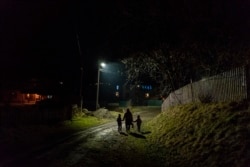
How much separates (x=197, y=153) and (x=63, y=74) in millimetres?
56328

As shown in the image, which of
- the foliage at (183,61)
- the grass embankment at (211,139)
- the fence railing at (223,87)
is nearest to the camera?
the grass embankment at (211,139)

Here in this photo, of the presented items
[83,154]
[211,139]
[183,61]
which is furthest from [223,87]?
[183,61]

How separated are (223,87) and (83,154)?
8869 mm

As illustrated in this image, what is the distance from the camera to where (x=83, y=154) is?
16.5 m

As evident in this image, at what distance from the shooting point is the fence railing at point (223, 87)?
16750 mm

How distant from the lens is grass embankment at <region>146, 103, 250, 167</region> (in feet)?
38.4

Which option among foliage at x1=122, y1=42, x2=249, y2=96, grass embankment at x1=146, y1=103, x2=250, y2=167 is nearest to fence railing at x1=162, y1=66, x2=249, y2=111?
grass embankment at x1=146, y1=103, x2=250, y2=167

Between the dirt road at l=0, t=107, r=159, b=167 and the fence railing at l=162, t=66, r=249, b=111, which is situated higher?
the fence railing at l=162, t=66, r=249, b=111

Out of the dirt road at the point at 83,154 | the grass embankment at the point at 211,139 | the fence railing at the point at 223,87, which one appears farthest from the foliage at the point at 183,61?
the dirt road at the point at 83,154

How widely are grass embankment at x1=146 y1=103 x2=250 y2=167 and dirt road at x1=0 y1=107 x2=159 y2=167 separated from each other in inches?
65.7

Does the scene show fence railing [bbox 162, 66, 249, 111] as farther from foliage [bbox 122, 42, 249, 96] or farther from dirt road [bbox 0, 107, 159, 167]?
dirt road [bbox 0, 107, 159, 167]

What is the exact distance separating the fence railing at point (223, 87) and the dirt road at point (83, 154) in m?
5.16

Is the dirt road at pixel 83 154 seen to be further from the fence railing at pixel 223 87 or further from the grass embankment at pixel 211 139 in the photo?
the fence railing at pixel 223 87

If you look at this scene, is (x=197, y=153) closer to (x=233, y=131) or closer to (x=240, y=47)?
(x=233, y=131)
